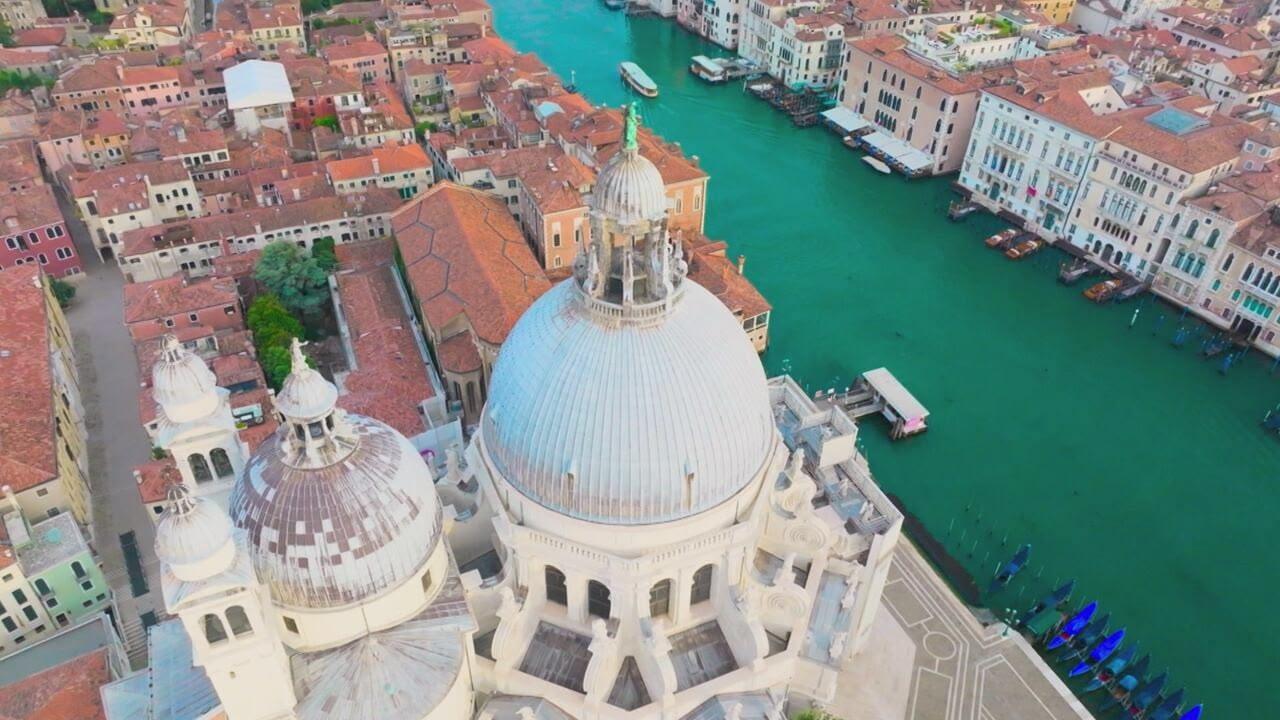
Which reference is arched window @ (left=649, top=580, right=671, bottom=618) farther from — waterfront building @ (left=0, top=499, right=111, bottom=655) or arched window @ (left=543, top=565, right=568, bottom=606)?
waterfront building @ (left=0, top=499, right=111, bottom=655)

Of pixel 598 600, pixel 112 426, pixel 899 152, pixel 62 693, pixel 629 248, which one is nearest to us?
pixel 629 248

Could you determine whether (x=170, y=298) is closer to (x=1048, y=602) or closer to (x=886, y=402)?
(x=886, y=402)

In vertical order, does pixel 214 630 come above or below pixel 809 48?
above

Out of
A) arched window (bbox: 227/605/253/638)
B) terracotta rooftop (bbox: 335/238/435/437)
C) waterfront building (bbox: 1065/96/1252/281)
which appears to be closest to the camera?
arched window (bbox: 227/605/253/638)

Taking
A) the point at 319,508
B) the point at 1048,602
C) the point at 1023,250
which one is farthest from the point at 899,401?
the point at 319,508

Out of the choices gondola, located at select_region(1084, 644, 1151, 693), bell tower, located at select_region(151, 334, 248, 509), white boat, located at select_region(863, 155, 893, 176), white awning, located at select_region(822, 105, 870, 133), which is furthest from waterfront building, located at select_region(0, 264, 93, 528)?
white awning, located at select_region(822, 105, 870, 133)

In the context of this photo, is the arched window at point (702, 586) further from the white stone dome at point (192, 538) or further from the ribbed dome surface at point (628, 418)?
the white stone dome at point (192, 538)

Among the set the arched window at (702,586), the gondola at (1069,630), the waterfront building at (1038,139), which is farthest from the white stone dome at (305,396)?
the waterfront building at (1038,139)
